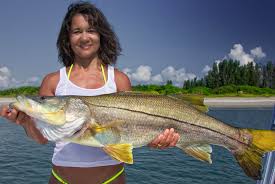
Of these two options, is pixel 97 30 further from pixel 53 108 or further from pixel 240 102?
pixel 240 102

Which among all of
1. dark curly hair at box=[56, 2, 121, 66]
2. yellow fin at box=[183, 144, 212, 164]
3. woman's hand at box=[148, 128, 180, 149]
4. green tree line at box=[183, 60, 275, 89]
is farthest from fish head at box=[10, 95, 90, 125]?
green tree line at box=[183, 60, 275, 89]

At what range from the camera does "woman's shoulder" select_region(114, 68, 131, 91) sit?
367cm

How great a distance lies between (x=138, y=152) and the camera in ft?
58.9

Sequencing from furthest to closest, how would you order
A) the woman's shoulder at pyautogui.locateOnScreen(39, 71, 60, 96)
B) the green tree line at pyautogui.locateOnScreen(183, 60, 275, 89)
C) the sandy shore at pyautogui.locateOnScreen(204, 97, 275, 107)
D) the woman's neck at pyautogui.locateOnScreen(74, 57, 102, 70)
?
the green tree line at pyautogui.locateOnScreen(183, 60, 275, 89), the sandy shore at pyautogui.locateOnScreen(204, 97, 275, 107), the woman's neck at pyautogui.locateOnScreen(74, 57, 102, 70), the woman's shoulder at pyautogui.locateOnScreen(39, 71, 60, 96)

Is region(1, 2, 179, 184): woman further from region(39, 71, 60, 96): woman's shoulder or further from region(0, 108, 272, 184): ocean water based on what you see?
region(0, 108, 272, 184): ocean water

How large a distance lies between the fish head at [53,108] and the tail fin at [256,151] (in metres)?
1.38

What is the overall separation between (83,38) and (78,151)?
3.35 ft

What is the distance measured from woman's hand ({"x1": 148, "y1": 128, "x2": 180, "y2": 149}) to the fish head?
62cm

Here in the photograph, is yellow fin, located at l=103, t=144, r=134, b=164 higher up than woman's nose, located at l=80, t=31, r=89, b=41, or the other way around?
woman's nose, located at l=80, t=31, r=89, b=41

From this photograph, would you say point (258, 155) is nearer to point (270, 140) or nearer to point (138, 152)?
point (270, 140)

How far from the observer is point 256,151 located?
336cm

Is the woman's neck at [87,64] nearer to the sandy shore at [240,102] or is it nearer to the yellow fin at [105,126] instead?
the yellow fin at [105,126]

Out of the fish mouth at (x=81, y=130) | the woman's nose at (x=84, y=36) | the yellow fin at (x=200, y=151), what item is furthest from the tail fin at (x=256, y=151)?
the woman's nose at (x=84, y=36)

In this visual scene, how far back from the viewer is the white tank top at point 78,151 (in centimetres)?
350
